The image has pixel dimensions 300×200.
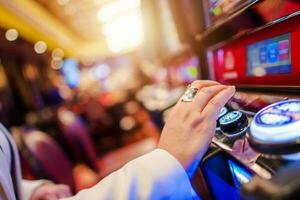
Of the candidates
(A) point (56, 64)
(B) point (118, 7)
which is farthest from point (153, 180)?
(A) point (56, 64)

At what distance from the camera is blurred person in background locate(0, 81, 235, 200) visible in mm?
512

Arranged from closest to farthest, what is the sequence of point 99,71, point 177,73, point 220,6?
1. point 220,6
2. point 177,73
3. point 99,71

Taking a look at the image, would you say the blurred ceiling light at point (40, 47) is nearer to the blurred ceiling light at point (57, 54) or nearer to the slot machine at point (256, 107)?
the blurred ceiling light at point (57, 54)

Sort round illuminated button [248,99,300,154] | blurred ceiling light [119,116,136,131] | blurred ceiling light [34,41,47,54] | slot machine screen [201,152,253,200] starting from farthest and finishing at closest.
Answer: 1. blurred ceiling light [34,41,47,54]
2. blurred ceiling light [119,116,136,131]
3. slot machine screen [201,152,253,200]
4. round illuminated button [248,99,300,154]

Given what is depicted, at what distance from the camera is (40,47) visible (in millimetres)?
9273

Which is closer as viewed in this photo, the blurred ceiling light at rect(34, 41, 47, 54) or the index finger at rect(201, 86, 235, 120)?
the index finger at rect(201, 86, 235, 120)

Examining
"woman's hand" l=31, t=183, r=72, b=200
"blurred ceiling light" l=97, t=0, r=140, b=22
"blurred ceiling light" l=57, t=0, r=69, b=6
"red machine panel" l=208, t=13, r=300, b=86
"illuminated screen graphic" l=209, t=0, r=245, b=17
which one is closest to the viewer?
"red machine panel" l=208, t=13, r=300, b=86

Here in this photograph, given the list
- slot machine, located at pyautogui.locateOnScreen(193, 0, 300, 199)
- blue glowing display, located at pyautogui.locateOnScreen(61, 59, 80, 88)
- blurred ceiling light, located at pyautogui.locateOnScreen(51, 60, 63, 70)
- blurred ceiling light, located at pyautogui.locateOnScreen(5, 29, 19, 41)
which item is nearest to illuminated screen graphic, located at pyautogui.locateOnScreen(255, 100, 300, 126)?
slot machine, located at pyautogui.locateOnScreen(193, 0, 300, 199)

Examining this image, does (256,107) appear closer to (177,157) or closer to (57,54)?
(177,157)

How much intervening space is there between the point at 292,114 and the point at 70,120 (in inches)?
70.8

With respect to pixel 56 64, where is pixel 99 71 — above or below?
below

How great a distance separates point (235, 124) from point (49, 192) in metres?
0.87

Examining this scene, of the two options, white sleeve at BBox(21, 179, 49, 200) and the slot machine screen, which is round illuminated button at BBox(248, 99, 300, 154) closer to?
the slot machine screen

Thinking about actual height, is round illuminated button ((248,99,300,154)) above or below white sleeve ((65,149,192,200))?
above
